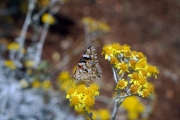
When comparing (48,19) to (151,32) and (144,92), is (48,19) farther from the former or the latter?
(151,32)

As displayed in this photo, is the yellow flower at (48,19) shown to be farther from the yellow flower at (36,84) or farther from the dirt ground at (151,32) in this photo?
the dirt ground at (151,32)

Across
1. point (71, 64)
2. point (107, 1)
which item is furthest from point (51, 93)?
point (107, 1)

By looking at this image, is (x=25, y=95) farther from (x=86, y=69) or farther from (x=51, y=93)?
(x=86, y=69)

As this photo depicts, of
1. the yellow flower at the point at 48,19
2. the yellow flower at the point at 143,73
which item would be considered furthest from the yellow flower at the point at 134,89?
the yellow flower at the point at 48,19

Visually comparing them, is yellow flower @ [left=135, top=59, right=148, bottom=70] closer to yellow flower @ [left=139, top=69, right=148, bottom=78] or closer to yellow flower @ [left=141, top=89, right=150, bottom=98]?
yellow flower @ [left=139, top=69, right=148, bottom=78]

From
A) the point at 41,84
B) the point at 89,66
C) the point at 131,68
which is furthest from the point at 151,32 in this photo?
the point at 89,66
